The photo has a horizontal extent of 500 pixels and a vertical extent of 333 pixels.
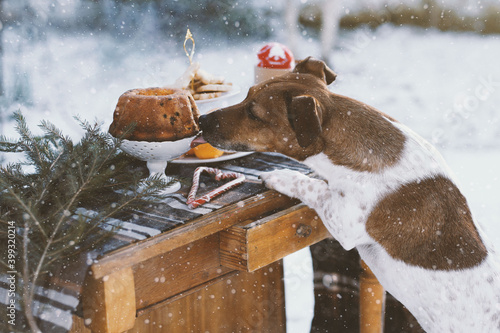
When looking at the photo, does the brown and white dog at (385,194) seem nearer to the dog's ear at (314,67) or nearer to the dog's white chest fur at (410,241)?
the dog's white chest fur at (410,241)

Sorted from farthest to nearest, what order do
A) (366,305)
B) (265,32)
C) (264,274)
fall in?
(265,32) < (264,274) < (366,305)

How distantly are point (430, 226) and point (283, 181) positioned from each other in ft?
1.32

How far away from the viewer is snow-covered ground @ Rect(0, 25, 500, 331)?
294cm

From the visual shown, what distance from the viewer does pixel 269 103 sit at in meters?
1.54

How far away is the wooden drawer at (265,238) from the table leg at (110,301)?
A: 0.28m

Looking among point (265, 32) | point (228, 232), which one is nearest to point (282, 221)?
point (228, 232)

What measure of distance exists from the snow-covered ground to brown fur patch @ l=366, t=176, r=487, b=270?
1.65 m

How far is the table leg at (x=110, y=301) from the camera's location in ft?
3.92

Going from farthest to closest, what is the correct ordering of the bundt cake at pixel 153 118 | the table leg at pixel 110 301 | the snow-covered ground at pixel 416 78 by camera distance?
the snow-covered ground at pixel 416 78
the bundt cake at pixel 153 118
the table leg at pixel 110 301

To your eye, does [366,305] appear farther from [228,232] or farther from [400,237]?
[228,232]

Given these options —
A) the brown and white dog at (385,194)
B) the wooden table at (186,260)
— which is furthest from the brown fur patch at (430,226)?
the wooden table at (186,260)

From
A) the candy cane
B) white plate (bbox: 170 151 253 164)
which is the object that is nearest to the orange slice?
white plate (bbox: 170 151 253 164)

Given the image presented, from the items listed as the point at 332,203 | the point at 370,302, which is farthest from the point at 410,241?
the point at 370,302

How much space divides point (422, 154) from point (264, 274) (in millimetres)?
834
